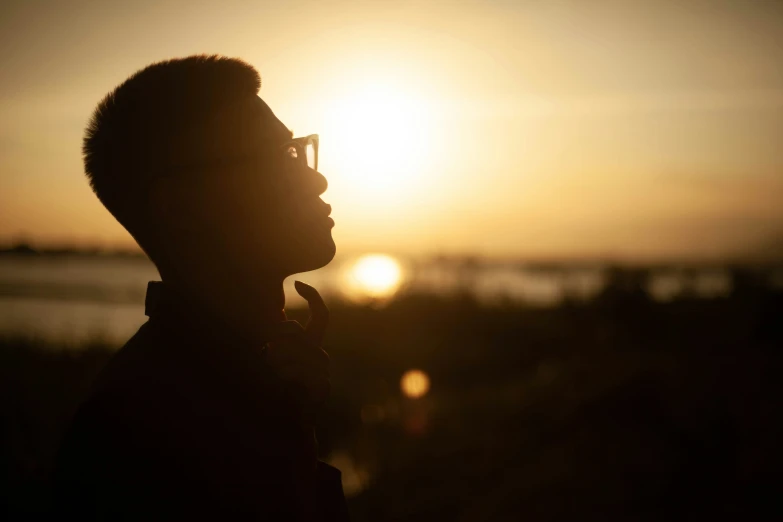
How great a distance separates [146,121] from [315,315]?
750 millimetres

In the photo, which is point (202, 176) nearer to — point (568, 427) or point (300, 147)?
point (300, 147)

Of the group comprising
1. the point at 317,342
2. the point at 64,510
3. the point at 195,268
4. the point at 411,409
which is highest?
the point at 195,268

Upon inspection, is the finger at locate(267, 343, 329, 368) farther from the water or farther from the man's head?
the water

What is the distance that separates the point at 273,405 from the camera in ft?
5.68

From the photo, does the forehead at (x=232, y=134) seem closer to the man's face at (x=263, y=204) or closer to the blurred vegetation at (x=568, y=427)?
the man's face at (x=263, y=204)

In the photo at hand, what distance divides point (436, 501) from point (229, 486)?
227 inches

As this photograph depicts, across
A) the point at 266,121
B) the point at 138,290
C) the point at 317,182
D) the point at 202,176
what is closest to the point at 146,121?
the point at 202,176

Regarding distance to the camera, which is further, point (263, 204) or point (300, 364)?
point (263, 204)

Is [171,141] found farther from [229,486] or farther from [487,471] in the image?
[487,471]

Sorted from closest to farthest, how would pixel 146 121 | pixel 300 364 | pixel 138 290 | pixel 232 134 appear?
pixel 300 364 < pixel 146 121 < pixel 232 134 < pixel 138 290

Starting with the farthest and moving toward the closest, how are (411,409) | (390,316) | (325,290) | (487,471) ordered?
(325,290) → (390,316) → (411,409) → (487,471)

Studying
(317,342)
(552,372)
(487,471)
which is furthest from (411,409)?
(317,342)

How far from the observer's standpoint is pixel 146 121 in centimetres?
192

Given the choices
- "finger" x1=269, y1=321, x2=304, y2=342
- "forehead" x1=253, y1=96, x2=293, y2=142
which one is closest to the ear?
"forehead" x1=253, y1=96, x2=293, y2=142
